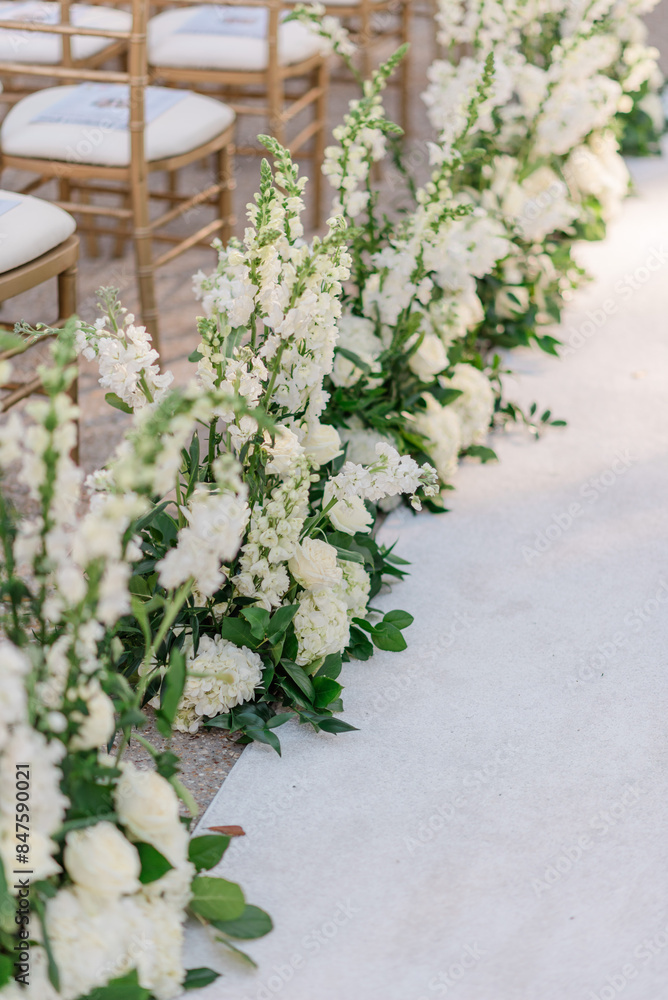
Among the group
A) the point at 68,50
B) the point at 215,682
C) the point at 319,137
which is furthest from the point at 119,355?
the point at 319,137

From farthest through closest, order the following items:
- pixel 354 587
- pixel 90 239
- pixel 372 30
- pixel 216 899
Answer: pixel 372 30 → pixel 90 239 → pixel 354 587 → pixel 216 899

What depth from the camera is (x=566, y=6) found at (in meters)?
3.19

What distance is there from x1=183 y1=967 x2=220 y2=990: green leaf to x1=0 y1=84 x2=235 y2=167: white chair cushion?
168cm

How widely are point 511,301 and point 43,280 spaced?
4.00ft

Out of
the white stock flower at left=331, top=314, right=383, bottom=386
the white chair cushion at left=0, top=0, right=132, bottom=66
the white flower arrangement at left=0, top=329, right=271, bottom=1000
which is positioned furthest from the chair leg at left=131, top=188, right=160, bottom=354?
the white flower arrangement at left=0, top=329, right=271, bottom=1000

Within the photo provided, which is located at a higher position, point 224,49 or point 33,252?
point 224,49

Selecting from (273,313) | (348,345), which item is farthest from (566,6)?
(273,313)

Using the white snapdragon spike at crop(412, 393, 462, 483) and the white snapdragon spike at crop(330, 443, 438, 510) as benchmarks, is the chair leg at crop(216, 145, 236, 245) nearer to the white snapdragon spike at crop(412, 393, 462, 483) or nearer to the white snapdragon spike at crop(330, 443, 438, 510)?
the white snapdragon spike at crop(412, 393, 462, 483)

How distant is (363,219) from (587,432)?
125 cm

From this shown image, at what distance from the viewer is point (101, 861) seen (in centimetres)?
111

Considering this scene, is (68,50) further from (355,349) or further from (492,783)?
(492,783)

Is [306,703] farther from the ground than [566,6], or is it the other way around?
[566,6]

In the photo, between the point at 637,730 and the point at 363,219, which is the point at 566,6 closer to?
the point at 363,219

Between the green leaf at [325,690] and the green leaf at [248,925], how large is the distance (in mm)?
355
